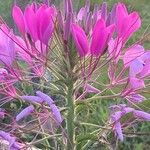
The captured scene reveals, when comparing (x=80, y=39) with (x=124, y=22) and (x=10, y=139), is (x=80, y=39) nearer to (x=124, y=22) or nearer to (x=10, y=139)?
(x=124, y=22)

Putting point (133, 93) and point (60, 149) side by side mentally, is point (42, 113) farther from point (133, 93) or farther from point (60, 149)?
point (133, 93)

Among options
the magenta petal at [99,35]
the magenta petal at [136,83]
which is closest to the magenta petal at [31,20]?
the magenta petal at [99,35]

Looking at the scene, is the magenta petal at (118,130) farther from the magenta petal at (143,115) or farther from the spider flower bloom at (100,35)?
the spider flower bloom at (100,35)

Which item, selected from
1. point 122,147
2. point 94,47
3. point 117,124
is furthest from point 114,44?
point 122,147

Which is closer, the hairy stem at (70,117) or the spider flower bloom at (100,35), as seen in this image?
the spider flower bloom at (100,35)

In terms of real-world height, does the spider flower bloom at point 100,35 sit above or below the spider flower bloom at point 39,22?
below

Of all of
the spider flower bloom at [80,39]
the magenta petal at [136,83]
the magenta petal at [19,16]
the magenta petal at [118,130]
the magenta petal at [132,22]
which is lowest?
the magenta petal at [118,130]

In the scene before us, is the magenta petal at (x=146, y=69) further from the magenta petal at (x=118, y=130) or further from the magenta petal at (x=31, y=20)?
the magenta petal at (x=31, y=20)
